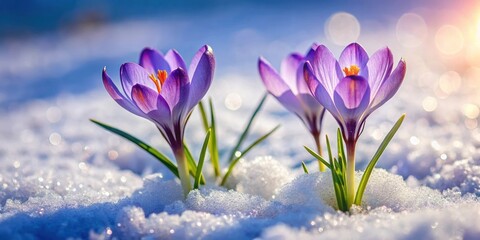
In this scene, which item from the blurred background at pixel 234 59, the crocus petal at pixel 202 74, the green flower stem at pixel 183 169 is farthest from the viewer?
the blurred background at pixel 234 59

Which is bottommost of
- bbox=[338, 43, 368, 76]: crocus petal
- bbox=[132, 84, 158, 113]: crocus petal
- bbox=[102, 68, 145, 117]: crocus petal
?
bbox=[338, 43, 368, 76]: crocus petal

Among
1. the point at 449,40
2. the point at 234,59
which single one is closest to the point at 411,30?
the point at 449,40

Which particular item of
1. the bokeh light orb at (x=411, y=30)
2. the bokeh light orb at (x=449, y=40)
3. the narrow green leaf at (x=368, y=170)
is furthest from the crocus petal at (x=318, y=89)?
the bokeh light orb at (x=411, y=30)

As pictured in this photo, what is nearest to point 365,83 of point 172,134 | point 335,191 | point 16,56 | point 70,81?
point 335,191

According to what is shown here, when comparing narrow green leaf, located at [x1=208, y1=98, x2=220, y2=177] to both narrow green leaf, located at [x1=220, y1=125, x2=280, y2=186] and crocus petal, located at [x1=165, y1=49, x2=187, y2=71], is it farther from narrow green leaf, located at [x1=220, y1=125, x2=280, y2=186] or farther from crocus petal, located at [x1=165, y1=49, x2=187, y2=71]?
crocus petal, located at [x1=165, y1=49, x2=187, y2=71]

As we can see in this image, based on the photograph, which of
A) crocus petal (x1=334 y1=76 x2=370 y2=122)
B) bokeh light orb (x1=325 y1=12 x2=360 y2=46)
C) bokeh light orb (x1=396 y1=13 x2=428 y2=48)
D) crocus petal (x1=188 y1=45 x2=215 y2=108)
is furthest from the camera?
bokeh light orb (x1=325 y1=12 x2=360 y2=46)

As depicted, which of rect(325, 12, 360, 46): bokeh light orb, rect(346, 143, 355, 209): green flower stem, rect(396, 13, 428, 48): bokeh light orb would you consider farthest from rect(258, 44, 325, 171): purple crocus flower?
rect(325, 12, 360, 46): bokeh light orb

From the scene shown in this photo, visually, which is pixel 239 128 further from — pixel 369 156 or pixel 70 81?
pixel 70 81

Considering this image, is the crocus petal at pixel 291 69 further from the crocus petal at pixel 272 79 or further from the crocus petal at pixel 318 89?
the crocus petal at pixel 318 89
